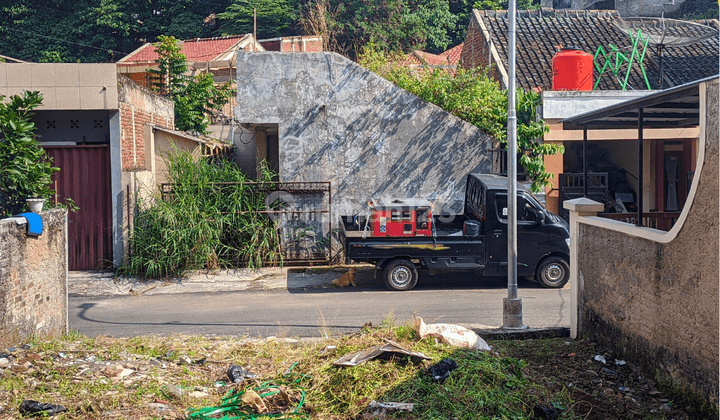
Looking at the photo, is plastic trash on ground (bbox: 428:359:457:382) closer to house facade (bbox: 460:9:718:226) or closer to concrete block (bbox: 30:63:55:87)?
house facade (bbox: 460:9:718:226)

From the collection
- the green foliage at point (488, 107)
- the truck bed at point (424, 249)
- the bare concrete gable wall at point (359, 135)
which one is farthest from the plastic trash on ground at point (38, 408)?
the green foliage at point (488, 107)

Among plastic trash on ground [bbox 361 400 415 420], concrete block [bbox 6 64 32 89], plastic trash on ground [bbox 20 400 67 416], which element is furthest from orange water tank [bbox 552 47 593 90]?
plastic trash on ground [bbox 20 400 67 416]

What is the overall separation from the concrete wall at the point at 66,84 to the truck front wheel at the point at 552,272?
9.52 meters

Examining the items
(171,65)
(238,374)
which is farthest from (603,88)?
(238,374)

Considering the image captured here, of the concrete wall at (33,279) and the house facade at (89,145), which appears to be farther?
the house facade at (89,145)

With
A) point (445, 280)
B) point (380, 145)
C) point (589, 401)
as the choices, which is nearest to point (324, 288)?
point (445, 280)

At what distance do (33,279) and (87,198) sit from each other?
6.60 m

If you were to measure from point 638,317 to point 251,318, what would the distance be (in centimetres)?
588

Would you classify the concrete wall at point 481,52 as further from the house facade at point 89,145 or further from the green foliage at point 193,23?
the house facade at point 89,145

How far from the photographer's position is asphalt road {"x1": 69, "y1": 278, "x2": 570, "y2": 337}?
9.65m

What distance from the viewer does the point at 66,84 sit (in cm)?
1352

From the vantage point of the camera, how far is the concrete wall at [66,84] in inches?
529

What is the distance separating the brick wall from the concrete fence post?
9.66 meters

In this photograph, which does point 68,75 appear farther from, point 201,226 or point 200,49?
point 200,49
